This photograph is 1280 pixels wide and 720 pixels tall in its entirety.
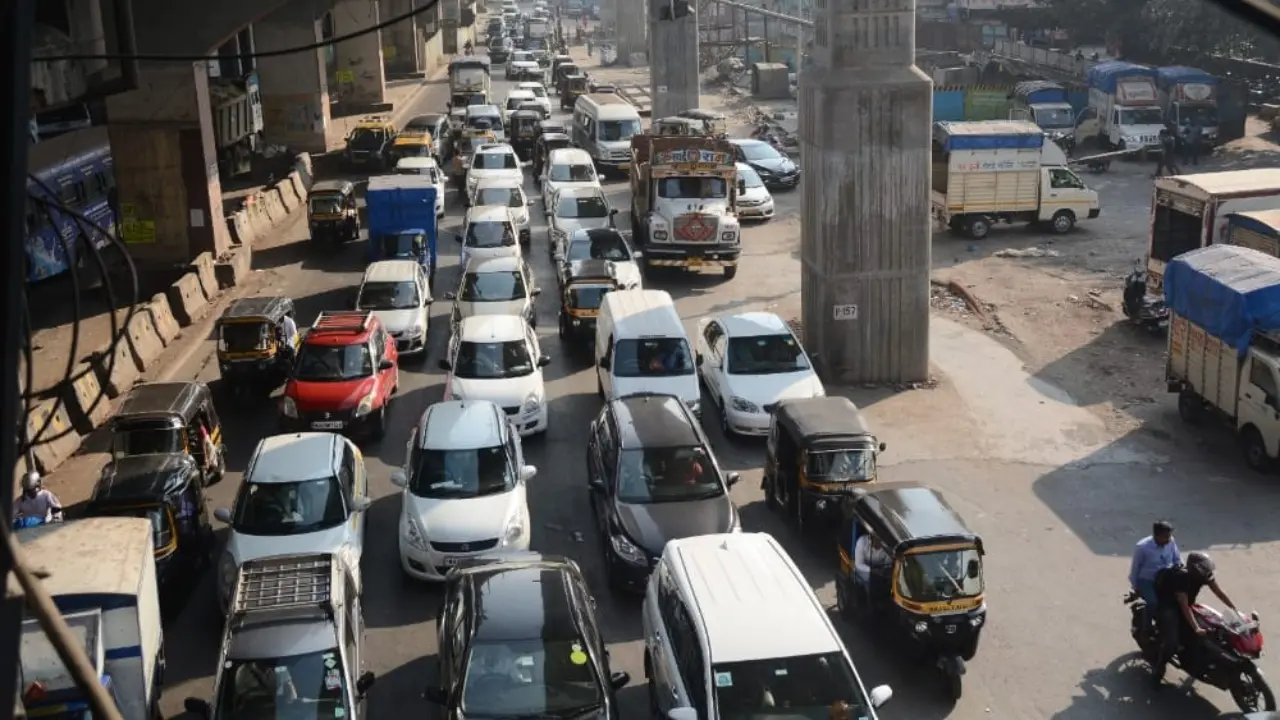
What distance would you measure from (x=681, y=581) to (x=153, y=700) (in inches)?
187

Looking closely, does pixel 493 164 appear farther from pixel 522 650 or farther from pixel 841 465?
pixel 522 650

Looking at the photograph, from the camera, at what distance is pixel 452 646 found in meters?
11.2

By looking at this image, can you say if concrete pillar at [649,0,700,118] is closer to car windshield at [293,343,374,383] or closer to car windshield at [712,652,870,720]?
car windshield at [293,343,374,383]

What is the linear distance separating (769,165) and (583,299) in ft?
62.3

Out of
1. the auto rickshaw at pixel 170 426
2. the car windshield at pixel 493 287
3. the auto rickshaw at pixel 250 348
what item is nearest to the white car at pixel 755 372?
the car windshield at pixel 493 287

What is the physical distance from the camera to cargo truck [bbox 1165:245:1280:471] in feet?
58.5

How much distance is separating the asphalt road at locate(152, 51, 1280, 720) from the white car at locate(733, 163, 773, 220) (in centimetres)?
1334

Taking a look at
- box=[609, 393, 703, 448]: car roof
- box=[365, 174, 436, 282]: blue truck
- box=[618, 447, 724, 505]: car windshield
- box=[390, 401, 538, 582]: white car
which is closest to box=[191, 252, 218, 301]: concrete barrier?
box=[365, 174, 436, 282]: blue truck

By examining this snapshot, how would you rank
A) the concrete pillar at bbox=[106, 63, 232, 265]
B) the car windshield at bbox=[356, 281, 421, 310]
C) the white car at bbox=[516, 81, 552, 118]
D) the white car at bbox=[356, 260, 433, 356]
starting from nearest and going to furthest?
the white car at bbox=[356, 260, 433, 356]
the car windshield at bbox=[356, 281, 421, 310]
the concrete pillar at bbox=[106, 63, 232, 265]
the white car at bbox=[516, 81, 552, 118]

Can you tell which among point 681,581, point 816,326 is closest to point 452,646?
point 681,581

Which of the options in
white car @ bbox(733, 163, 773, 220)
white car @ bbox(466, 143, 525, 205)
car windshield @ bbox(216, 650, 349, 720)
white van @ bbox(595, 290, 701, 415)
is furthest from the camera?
white car @ bbox(466, 143, 525, 205)

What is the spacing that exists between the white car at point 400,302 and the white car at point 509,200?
8534 millimetres

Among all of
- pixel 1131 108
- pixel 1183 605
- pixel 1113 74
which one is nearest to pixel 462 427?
pixel 1183 605

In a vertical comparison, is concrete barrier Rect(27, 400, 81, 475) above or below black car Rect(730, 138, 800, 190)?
below
